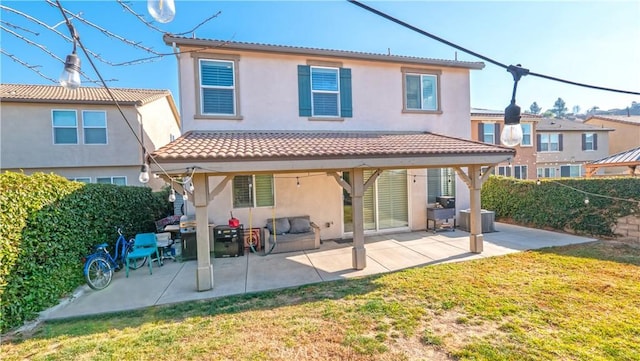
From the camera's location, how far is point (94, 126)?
13.3 m

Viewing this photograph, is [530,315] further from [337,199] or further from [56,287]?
[56,287]

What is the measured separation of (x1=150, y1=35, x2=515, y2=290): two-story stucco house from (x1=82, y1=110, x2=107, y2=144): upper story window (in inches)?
334

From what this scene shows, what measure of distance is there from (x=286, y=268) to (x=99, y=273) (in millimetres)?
3986

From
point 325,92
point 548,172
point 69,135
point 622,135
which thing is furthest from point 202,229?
point 622,135

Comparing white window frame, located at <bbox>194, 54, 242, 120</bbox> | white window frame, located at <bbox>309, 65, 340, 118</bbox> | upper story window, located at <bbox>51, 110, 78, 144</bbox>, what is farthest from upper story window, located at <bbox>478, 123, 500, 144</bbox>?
upper story window, located at <bbox>51, 110, 78, 144</bbox>

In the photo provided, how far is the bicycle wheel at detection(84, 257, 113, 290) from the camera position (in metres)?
5.76

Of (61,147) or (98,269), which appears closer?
(98,269)

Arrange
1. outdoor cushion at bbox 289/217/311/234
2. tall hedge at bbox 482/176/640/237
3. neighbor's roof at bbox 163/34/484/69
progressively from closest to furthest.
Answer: neighbor's roof at bbox 163/34/484/69 < tall hedge at bbox 482/176/640/237 < outdoor cushion at bbox 289/217/311/234

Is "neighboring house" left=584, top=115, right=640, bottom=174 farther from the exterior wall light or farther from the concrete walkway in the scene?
the exterior wall light

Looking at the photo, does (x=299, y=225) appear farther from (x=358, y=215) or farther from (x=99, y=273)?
(x=99, y=273)

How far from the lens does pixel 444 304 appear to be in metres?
4.62

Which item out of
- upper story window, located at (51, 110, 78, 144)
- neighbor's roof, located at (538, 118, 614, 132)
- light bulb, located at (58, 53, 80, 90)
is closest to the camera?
light bulb, located at (58, 53, 80, 90)

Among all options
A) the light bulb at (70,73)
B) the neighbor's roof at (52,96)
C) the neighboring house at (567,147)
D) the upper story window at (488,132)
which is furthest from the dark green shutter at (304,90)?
the neighboring house at (567,147)

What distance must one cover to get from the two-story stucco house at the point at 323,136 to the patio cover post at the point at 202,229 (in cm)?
2
